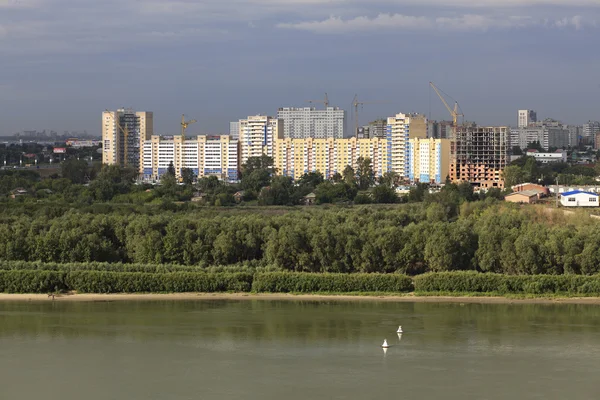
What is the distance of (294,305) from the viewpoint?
1487cm

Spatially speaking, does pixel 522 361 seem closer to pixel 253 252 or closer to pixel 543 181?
pixel 253 252

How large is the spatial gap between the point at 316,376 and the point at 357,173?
94.8 ft

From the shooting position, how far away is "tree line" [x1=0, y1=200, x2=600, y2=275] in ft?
53.6

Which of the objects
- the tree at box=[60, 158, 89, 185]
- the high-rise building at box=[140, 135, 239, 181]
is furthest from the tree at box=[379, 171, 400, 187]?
the tree at box=[60, 158, 89, 185]

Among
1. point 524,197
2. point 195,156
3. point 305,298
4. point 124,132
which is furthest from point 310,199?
point 124,132

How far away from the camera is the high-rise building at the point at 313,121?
64312 mm

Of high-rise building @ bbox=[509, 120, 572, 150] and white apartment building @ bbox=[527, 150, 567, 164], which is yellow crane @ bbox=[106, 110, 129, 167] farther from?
high-rise building @ bbox=[509, 120, 572, 150]

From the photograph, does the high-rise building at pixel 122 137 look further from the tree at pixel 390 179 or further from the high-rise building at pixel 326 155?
the tree at pixel 390 179

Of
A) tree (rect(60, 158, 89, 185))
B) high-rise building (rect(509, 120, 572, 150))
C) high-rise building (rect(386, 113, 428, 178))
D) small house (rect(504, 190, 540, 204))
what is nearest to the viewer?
small house (rect(504, 190, 540, 204))

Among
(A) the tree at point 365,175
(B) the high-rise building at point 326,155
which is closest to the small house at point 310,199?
(A) the tree at point 365,175

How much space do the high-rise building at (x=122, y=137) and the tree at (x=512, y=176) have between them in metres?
20.2

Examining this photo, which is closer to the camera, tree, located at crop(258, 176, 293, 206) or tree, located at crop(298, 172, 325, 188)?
tree, located at crop(258, 176, 293, 206)

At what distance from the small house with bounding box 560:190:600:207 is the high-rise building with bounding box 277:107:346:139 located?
38.6m

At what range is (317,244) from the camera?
1675 centimetres
